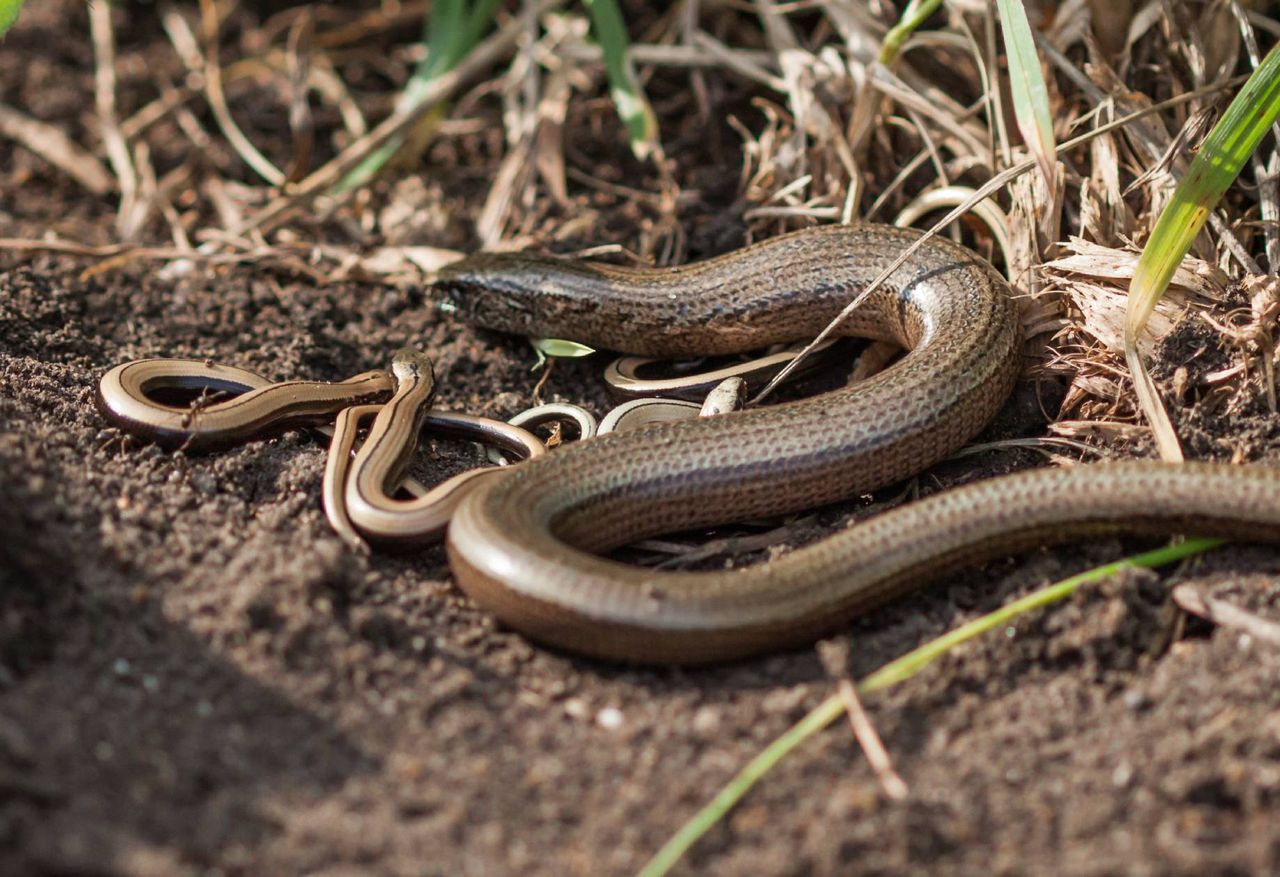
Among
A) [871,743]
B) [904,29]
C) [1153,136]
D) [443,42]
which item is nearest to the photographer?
[871,743]

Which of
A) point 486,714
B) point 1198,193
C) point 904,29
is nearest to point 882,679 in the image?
point 486,714

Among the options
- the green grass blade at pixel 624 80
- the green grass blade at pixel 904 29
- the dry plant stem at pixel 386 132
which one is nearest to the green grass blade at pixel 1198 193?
the green grass blade at pixel 904 29

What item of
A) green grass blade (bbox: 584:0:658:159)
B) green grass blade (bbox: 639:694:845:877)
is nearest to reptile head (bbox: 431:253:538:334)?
green grass blade (bbox: 584:0:658:159)

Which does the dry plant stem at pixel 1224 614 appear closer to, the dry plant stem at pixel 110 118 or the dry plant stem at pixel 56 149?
the dry plant stem at pixel 110 118

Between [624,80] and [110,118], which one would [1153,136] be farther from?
[110,118]

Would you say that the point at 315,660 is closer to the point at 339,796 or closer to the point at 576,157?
the point at 339,796

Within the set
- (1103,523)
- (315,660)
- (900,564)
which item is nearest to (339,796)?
(315,660)
